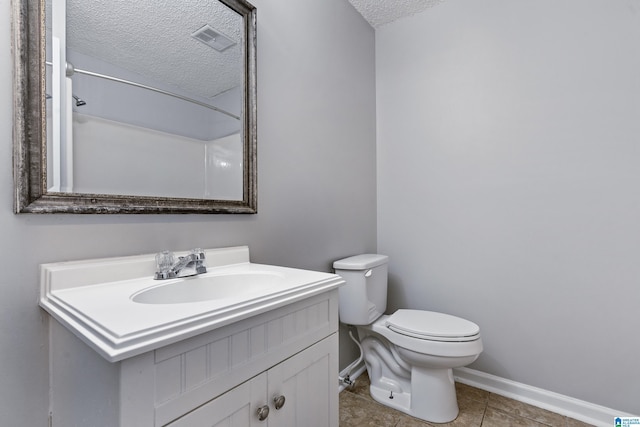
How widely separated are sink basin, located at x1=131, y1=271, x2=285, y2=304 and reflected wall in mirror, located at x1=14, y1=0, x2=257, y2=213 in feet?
0.83

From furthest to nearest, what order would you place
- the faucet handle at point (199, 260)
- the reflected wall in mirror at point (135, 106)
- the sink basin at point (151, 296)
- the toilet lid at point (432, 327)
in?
the toilet lid at point (432, 327)
the faucet handle at point (199, 260)
the reflected wall in mirror at point (135, 106)
the sink basin at point (151, 296)

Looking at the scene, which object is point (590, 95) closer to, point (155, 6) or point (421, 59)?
point (421, 59)

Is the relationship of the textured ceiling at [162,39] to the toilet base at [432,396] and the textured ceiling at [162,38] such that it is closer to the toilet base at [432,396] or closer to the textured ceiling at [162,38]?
the textured ceiling at [162,38]

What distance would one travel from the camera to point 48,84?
772 millimetres

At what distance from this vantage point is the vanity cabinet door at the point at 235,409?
0.59 m

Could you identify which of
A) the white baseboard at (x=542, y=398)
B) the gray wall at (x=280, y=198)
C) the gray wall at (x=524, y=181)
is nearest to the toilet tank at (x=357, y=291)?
the gray wall at (x=280, y=198)

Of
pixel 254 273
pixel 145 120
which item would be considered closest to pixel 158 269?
pixel 254 273

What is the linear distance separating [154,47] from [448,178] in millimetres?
1647

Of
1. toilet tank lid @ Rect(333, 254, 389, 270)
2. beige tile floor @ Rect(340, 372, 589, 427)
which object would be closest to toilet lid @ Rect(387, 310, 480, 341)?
toilet tank lid @ Rect(333, 254, 389, 270)

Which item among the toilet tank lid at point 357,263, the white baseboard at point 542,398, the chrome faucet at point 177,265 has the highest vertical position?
the chrome faucet at point 177,265

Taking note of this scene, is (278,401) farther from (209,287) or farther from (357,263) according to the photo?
(357,263)

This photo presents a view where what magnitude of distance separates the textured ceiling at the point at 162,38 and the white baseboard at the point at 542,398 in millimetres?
2043

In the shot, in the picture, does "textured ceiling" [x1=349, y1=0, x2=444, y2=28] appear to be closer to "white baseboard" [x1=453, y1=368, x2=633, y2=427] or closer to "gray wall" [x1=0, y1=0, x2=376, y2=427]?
"gray wall" [x1=0, y1=0, x2=376, y2=427]

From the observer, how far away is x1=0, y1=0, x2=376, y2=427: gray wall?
2.35ft
